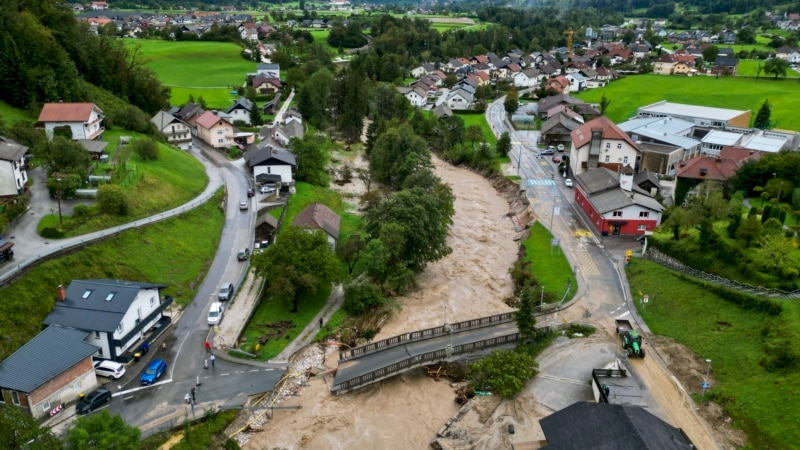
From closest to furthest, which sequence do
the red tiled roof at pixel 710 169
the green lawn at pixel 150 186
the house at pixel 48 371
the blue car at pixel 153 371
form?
the house at pixel 48 371
the blue car at pixel 153 371
the green lawn at pixel 150 186
the red tiled roof at pixel 710 169

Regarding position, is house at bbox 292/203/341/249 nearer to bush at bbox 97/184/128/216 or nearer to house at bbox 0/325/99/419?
bush at bbox 97/184/128/216

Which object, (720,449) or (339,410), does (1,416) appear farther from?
(720,449)

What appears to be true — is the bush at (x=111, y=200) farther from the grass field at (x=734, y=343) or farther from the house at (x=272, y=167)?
the grass field at (x=734, y=343)

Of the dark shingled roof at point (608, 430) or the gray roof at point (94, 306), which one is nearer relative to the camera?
the dark shingled roof at point (608, 430)

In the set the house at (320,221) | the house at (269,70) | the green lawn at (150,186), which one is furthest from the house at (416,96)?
the house at (320,221)

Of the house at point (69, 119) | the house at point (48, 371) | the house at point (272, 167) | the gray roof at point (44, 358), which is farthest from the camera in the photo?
the house at point (272, 167)

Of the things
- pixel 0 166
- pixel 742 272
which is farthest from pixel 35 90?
pixel 742 272

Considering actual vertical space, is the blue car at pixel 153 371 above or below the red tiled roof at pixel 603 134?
below

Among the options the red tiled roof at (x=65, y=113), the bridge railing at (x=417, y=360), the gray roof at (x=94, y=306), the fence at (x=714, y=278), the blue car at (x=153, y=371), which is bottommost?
the bridge railing at (x=417, y=360)
